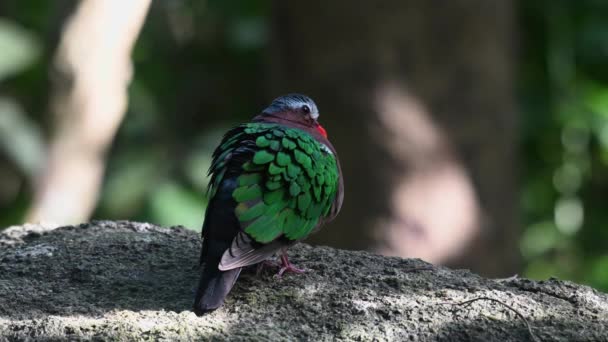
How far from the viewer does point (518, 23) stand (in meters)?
9.93

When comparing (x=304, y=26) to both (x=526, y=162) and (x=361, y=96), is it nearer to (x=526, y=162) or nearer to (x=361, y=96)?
(x=361, y=96)

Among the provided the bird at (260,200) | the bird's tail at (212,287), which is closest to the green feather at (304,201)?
the bird at (260,200)

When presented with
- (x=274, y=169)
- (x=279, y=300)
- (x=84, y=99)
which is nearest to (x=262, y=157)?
(x=274, y=169)

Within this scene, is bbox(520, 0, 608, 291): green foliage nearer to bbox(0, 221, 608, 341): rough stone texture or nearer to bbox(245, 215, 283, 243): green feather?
bbox(0, 221, 608, 341): rough stone texture

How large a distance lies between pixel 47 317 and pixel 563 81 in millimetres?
6854

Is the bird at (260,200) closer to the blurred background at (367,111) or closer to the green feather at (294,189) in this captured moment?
the green feather at (294,189)

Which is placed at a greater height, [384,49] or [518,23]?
[518,23]

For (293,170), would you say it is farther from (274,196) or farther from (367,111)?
(367,111)

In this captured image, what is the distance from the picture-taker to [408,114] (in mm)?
7480

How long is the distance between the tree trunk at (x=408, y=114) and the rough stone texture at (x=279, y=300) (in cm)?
342

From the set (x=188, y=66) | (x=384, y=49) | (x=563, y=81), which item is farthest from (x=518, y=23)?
(x=188, y=66)

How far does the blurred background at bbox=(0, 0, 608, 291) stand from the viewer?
22.4ft

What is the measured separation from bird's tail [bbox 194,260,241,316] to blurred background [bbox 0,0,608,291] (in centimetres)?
198

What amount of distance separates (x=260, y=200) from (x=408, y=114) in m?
4.15
